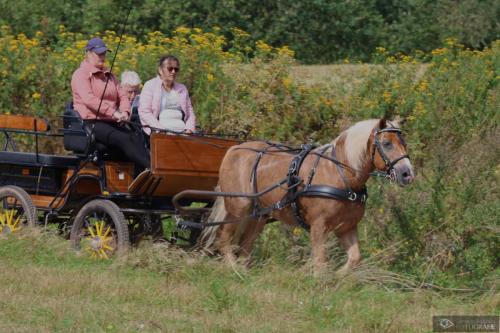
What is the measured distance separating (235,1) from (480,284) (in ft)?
52.2

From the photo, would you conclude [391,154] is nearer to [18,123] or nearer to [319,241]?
[319,241]

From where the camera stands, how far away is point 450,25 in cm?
2570

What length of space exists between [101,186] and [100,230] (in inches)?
16.1

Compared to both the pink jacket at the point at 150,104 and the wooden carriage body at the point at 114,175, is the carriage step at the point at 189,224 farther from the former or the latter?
the pink jacket at the point at 150,104

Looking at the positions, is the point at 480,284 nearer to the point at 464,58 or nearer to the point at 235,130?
the point at 235,130

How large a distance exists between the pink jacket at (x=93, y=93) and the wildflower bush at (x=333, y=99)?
1.91 metres

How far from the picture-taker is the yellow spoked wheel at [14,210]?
10242 mm

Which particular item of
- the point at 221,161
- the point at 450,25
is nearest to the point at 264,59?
the point at 221,161

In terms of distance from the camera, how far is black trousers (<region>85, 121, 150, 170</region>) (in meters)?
9.74

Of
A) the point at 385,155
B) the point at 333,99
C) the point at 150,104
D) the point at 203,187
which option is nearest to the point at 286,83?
the point at 333,99

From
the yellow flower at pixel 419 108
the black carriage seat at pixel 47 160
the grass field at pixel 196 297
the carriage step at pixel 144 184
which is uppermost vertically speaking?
the yellow flower at pixel 419 108

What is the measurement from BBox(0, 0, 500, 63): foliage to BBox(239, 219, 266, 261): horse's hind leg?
12053 millimetres

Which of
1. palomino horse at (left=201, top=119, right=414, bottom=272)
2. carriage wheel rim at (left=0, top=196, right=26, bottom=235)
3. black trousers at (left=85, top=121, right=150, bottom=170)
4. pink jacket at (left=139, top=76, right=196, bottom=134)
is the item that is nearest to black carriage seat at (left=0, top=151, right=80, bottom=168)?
carriage wheel rim at (left=0, top=196, right=26, bottom=235)

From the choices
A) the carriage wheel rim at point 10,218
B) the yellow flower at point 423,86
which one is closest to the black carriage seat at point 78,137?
the carriage wheel rim at point 10,218
